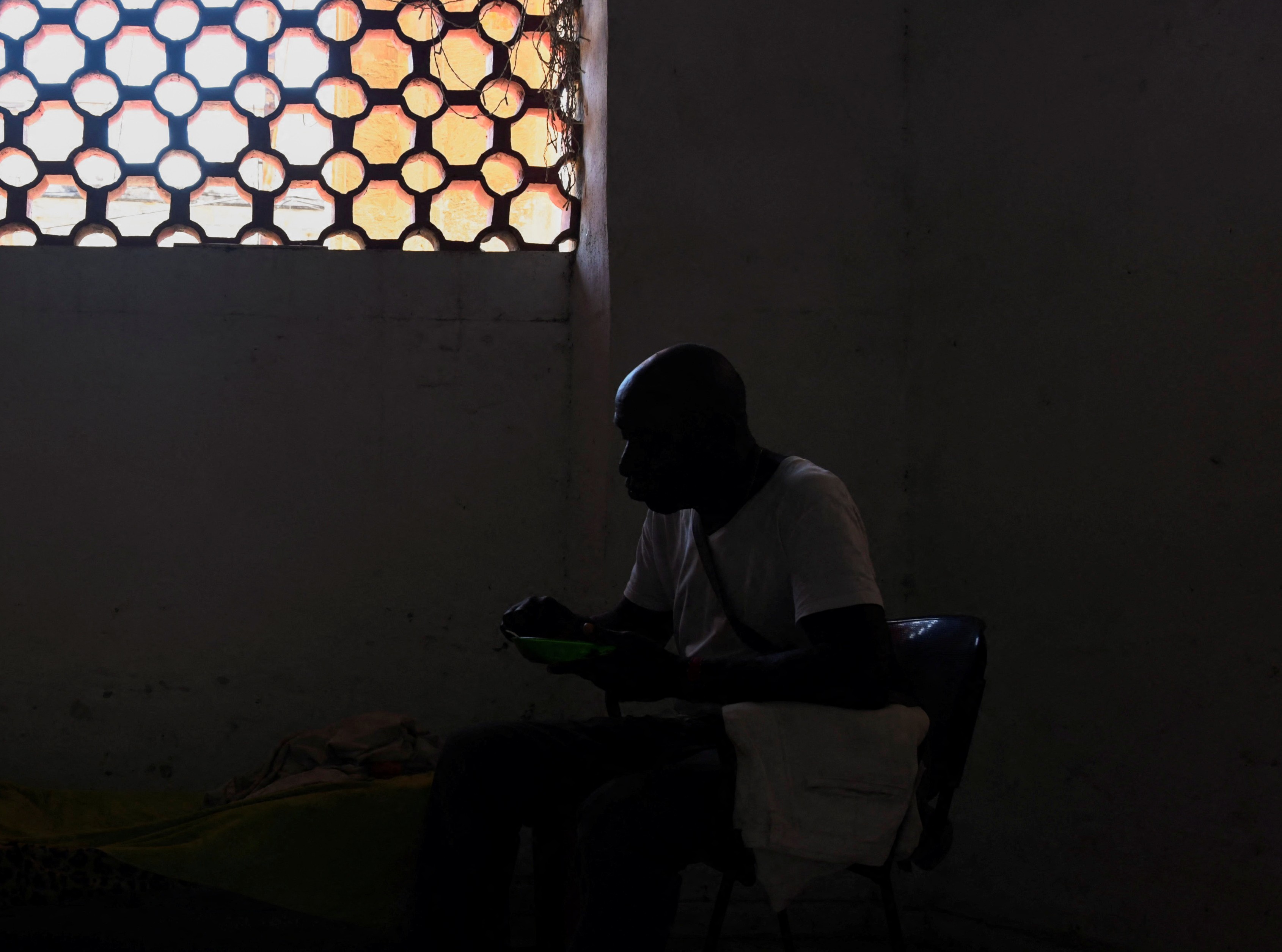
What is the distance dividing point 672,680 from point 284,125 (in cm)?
229

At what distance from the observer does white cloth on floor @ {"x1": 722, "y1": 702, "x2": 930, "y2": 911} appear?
1554 mm

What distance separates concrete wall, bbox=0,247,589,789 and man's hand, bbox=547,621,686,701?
47.8 inches

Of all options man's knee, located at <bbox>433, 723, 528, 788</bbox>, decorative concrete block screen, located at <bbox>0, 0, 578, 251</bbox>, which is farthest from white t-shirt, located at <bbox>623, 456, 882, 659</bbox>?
decorative concrete block screen, located at <bbox>0, 0, 578, 251</bbox>

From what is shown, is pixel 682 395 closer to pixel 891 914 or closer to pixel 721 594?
pixel 721 594

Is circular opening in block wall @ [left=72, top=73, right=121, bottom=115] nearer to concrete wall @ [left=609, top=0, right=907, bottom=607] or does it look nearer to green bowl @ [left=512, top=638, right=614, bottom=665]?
concrete wall @ [left=609, top=0, right=907, bottom=607]

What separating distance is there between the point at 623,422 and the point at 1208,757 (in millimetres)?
1331

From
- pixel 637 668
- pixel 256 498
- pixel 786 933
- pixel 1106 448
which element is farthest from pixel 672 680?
pixel 256 498

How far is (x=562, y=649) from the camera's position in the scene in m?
1.72

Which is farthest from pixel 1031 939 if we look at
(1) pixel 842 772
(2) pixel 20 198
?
(2) pixel 20 198

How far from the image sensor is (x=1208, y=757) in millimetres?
2059

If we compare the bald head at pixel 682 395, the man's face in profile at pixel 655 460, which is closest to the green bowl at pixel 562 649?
the man's face in profile at pixel 655 460

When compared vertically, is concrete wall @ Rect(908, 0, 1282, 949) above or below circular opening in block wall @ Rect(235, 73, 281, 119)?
below

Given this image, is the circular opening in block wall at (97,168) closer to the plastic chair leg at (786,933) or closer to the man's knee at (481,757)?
the man's knee at (481,757)

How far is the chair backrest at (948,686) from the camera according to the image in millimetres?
1691
